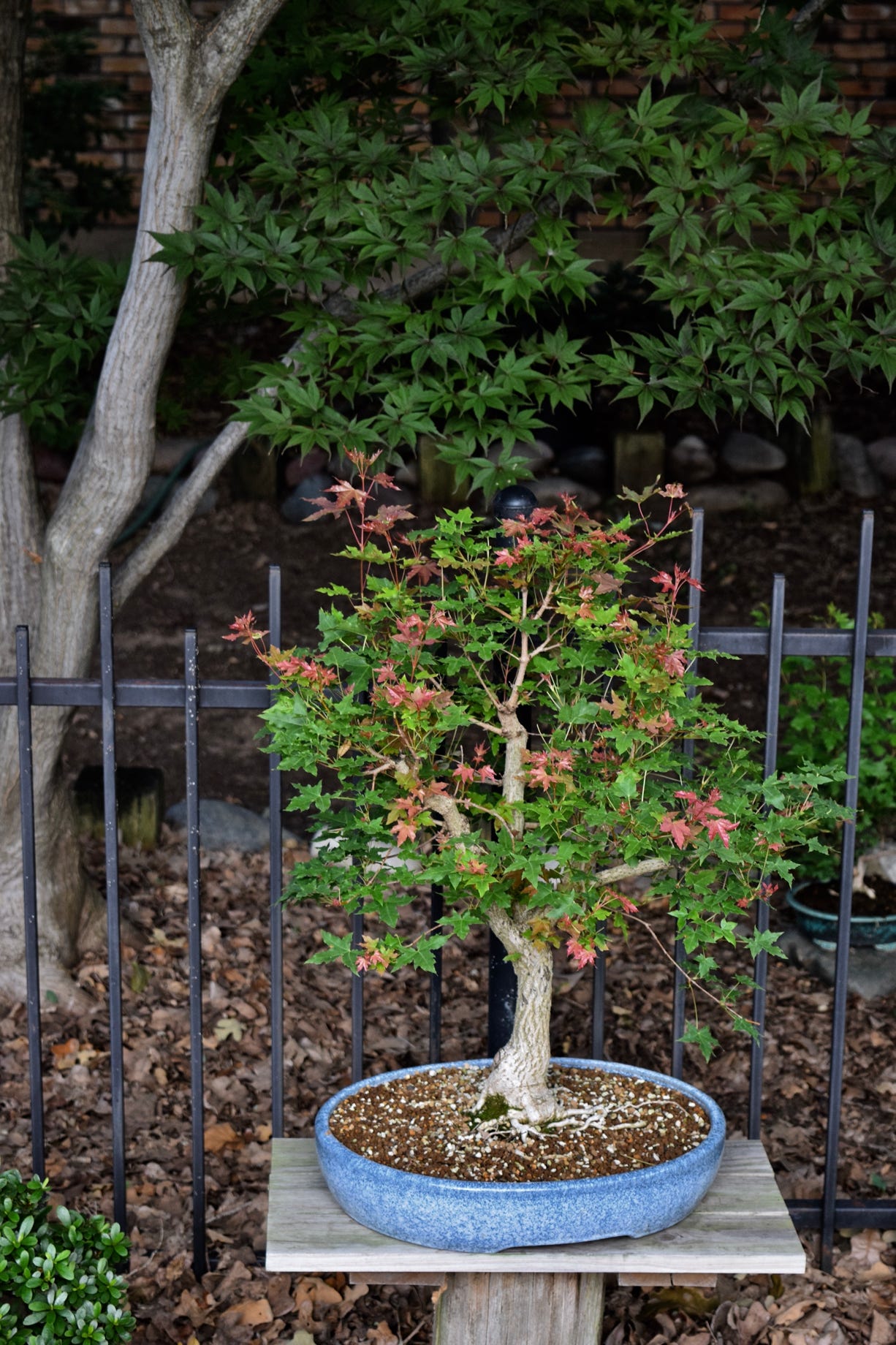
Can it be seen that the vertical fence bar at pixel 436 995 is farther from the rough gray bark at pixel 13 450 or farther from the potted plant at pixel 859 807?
the rough gray bark at pixel 13 450

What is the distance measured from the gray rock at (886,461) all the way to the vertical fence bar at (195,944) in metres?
6.31

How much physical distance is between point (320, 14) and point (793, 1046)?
9.97 ft

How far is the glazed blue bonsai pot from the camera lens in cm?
194

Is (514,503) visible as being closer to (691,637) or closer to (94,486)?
(691,637)

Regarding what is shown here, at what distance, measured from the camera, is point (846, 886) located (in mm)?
2650

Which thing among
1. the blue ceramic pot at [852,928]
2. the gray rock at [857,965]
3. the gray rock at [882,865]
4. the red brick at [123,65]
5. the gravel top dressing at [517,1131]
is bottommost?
the gray rock at [857,965]

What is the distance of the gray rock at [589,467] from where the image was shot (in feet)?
25.4

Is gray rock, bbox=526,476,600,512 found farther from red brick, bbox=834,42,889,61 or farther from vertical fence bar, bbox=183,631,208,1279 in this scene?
vertical fence bar, bbox=183,631,208,1279

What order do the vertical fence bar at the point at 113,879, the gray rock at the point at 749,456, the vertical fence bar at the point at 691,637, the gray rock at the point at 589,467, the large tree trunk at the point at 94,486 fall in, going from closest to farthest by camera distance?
1. the vertical fence bar at the point at 691,637
2. the vertical fence bar at the point at 113,879
3. the large tree trunk at the point at 94,486
4. the gray rock at the point at 589,467
5. the gray rock at the point at 749,456

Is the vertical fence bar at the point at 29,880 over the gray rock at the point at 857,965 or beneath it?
over

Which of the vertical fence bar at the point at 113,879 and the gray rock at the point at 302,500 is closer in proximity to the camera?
the vertical fence bar at the point at 113,879

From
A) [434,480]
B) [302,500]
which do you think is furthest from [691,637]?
[302,500]

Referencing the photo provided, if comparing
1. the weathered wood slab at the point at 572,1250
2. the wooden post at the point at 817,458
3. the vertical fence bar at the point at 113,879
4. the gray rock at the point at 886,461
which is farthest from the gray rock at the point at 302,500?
the weathered wood slab at the point at 572,1250

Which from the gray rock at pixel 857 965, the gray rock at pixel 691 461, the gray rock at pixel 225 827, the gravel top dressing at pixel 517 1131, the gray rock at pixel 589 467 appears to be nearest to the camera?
the gravel top dressing at pixel 517 1131
